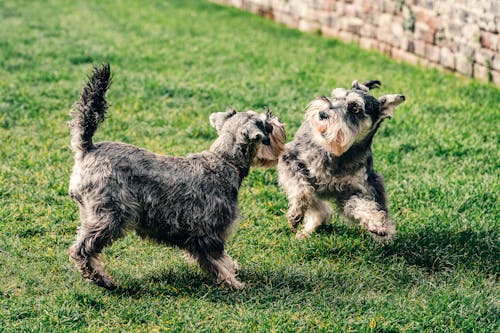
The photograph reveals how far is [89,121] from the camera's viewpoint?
203 inches

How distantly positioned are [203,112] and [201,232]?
4354mm

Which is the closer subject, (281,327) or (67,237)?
(281,327)

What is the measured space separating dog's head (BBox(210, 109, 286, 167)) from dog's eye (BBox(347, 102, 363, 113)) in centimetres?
67

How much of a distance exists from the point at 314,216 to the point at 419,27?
648cm

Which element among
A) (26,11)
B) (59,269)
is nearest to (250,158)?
(59,269)

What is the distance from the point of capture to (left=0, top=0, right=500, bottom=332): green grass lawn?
5.13 metres

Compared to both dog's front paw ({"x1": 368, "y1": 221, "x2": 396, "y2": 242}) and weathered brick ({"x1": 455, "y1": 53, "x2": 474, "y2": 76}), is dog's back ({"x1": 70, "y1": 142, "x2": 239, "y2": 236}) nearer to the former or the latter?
dog's front paw ({"x1": 368, "y1": 221, "x2": 396, "y2": 242})

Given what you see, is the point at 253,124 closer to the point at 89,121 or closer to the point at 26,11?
the point at 89,121

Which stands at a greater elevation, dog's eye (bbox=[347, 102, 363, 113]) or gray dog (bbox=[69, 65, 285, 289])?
dog's eye (bbox=[347, 102, 363, 113])

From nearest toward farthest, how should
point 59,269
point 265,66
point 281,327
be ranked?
1. point 281,327
2. point 59,269
3. point 265,66

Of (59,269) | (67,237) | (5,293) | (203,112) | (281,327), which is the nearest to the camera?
(281,327)

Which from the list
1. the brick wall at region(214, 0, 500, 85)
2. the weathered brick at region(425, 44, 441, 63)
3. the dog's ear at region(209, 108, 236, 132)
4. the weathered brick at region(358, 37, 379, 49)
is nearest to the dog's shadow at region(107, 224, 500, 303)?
the dog's ear at region(209, 108, 236, 132)

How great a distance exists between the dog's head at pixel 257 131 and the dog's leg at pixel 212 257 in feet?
2.50

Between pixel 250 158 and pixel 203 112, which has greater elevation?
pixel 250 158
